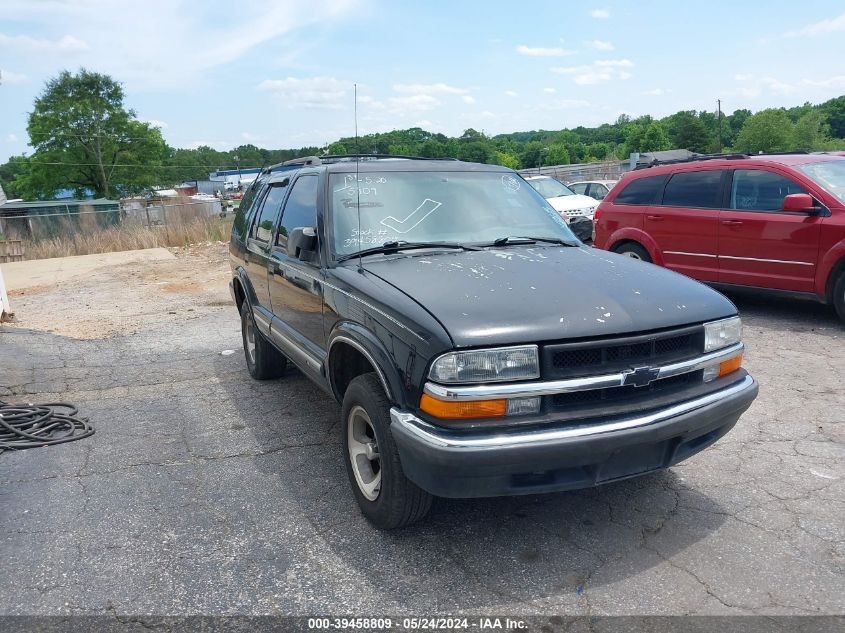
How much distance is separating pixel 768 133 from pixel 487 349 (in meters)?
92.8

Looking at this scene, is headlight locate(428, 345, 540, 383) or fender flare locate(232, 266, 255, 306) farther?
fender flare locate(232, 266, 255, 306)

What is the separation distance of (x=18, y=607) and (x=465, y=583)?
6.50ft

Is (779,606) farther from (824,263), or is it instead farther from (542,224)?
(824,263)

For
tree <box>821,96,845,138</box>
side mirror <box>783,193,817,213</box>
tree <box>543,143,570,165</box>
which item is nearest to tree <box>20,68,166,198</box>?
tree <box>543,143,570,165</box>

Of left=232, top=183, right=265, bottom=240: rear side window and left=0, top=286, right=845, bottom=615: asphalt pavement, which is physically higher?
left=232, top=183, right=265, bottom=240: rear side window

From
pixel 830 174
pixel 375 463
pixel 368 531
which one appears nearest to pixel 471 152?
pixel 830 174

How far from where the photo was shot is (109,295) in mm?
12234

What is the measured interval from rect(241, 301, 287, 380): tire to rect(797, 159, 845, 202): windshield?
6.00 metres

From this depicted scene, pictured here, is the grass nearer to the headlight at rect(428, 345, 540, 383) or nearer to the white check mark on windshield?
the white check mark on windshield

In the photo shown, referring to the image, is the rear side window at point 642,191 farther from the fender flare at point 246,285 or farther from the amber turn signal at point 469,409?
the amber turn signal at point 469,409

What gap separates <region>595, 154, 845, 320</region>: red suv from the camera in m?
6.87

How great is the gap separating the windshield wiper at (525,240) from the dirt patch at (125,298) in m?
6.45

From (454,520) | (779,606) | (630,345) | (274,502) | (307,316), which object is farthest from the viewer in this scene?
(307,316)

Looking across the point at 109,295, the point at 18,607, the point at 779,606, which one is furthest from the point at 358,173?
the point at 109,295
